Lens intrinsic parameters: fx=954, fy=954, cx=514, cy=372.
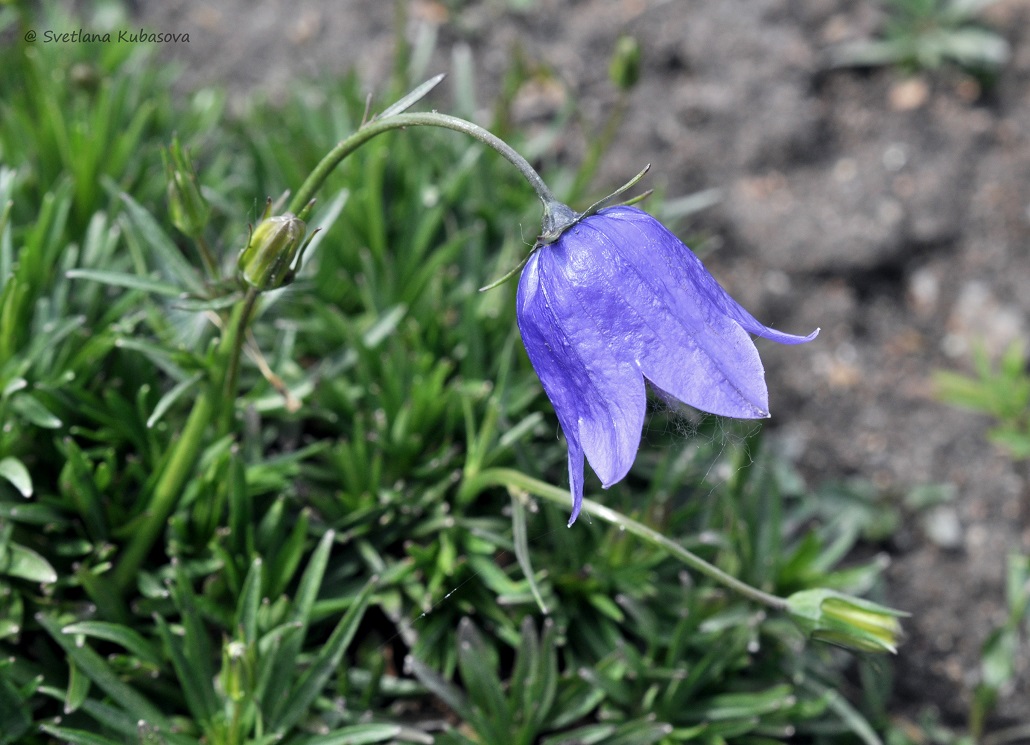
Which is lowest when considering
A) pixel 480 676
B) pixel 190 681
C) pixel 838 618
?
pixel 480 676

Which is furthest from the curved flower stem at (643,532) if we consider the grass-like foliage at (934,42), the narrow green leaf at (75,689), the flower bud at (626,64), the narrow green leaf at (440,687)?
the grass-like foliage at (934,42)

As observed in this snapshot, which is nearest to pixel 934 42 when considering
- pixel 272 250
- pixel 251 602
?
pixel 272 250

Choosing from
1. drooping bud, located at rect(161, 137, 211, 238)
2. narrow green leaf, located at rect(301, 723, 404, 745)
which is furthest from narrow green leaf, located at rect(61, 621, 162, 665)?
drooping bud, located at rect(161, 137, 211, 238)

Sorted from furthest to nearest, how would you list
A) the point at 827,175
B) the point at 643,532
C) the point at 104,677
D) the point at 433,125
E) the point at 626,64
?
the point at 827,175 < the point at 626,64 < the point at 104,677 < the point at 643,532 < the point at 433,125

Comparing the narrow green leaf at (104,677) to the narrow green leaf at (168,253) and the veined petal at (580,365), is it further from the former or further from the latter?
the veined petal at (580,365)

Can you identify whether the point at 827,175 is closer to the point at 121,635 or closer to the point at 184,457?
the point at 184,457

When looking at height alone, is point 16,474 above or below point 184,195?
below

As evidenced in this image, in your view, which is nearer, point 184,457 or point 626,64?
point 184,457

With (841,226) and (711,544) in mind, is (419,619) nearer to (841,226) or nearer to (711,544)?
(711,544)

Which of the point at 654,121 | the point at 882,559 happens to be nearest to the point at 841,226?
the point at 654,121
